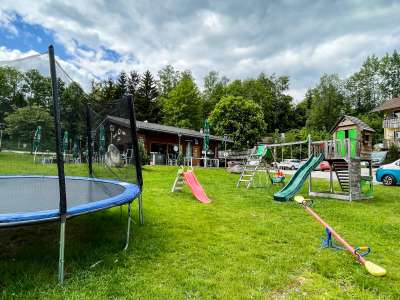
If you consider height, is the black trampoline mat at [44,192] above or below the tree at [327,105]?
below

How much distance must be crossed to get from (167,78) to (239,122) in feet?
62.6

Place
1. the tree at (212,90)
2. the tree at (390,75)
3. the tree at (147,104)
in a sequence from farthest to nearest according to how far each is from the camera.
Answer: the tree at (212,90)
the tree at (390,75)
the tree at (147,104)

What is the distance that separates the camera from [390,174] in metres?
12.1

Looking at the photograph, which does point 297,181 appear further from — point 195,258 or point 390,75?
point 390,75

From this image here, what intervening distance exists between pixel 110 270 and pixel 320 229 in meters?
3.28

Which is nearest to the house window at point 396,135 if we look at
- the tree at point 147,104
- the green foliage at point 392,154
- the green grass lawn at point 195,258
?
the green foliage at point 392,154

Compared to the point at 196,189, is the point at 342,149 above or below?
above

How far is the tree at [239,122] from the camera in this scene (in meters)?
27.4

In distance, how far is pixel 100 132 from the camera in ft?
15.1

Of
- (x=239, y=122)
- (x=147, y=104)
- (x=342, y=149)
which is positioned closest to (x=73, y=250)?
(x=342, y=149)

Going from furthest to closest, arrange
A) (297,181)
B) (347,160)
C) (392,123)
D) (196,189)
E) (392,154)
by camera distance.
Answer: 1. (392,123)
2. (392,154)
3. (347,160)
4. (297,181)
5. (196,189)

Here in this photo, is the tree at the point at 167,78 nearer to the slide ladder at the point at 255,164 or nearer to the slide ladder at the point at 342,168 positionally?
the slide ladder at the point at 255,164

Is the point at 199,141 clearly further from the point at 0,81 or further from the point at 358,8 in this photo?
the point at 0,81

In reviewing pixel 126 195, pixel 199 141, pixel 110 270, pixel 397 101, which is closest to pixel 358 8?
pixel 126 195
